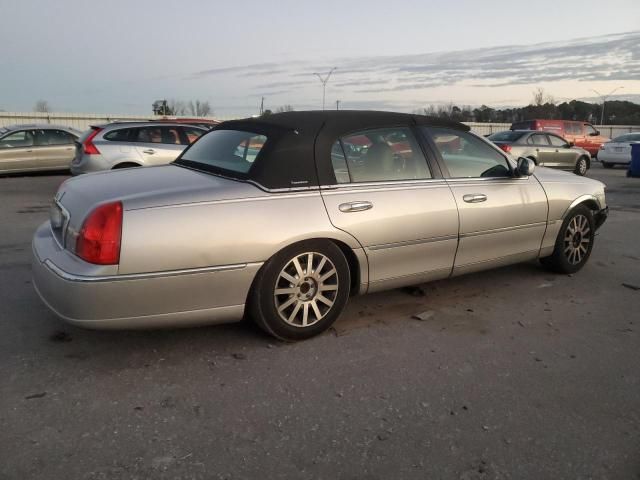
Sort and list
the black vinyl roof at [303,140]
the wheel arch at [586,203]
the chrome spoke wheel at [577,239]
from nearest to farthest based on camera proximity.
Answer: the black vinyl roof at [303,140] < the wheel arch at [586,203] < the chrome spoke wheel at [577,239]

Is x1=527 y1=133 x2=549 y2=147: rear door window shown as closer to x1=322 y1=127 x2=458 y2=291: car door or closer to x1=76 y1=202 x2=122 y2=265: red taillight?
x1=322 y1=127 x2=458 y2=291: car door

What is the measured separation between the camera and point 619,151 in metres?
20.4

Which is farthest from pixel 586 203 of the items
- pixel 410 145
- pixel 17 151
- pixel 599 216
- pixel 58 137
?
pixel 17 151

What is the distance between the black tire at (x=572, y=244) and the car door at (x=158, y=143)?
752 centimetres

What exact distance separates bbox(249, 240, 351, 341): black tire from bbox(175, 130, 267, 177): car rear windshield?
67 cm

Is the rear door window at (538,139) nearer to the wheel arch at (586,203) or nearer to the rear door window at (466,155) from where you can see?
the wheel arch at (586,203)

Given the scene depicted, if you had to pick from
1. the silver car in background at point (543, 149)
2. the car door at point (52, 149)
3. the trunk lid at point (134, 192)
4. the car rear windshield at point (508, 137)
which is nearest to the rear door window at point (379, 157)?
the trunk lid at point (134, 192)

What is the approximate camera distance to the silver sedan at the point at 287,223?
121 inches

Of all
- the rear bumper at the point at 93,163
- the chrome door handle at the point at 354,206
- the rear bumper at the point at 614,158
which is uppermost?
the chrome door handle at the point at 354,206

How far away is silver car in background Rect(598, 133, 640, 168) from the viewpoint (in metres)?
20.1

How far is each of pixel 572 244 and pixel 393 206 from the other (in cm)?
238

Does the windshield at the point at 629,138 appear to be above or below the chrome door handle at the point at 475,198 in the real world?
below

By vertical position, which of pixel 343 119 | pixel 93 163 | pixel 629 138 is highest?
pixel 343 119

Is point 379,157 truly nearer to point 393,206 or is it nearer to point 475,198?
point 393,206
